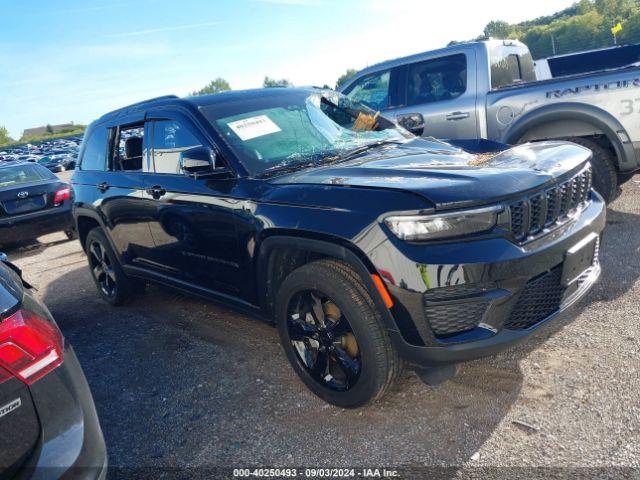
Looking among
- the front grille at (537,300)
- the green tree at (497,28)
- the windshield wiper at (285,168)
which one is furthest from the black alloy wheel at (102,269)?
the green tree at (497,28)

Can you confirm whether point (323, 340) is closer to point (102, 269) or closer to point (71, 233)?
point (102, 269)

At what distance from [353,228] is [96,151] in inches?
133

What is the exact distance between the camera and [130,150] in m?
4.33

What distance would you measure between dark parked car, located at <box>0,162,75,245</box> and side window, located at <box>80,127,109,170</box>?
3.69 m

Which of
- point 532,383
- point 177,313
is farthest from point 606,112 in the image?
point 177,313

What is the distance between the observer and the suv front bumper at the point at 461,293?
2330mm

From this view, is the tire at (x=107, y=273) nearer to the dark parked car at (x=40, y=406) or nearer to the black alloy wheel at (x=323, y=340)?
the black alloy wheel at (x=323, y=340)

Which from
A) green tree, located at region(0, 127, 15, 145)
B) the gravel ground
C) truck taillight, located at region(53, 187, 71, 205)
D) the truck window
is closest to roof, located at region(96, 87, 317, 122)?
the gravel ground

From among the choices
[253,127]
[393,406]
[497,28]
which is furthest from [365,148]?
[497,28]

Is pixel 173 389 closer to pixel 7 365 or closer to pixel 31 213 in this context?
pixel 7 365

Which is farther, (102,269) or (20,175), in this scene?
(20,175)

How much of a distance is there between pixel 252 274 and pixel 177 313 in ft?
6.29

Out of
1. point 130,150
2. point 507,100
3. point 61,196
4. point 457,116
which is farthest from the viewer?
point 61,196

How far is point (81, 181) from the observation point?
5035mm
